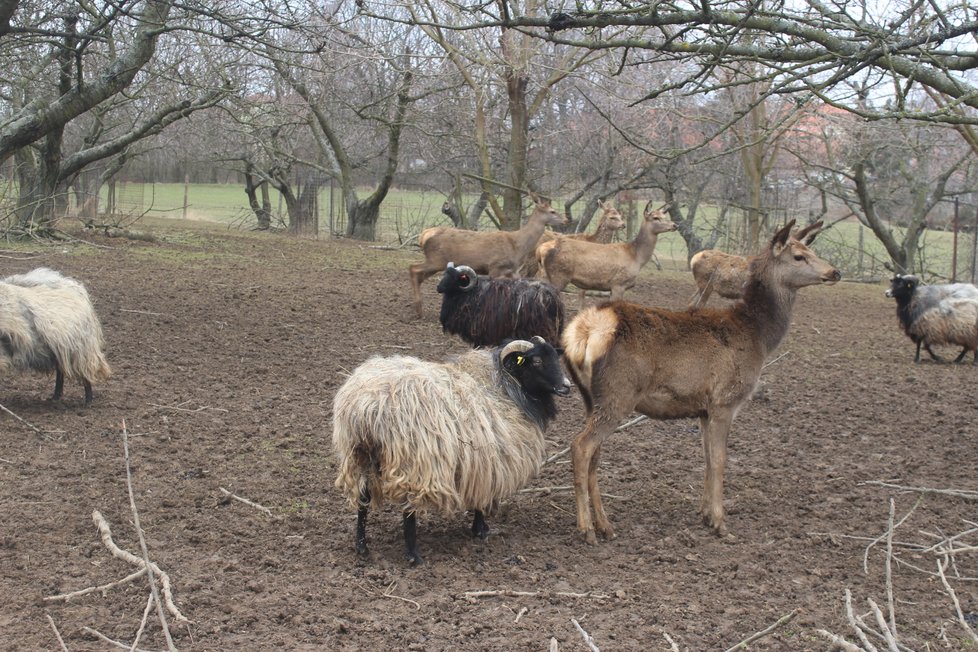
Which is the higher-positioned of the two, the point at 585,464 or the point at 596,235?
the point at 596,235

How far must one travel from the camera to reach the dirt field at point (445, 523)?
4312 millimetres

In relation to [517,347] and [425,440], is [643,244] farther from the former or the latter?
[425,440]

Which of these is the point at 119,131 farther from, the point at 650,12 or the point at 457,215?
the point at 650,12

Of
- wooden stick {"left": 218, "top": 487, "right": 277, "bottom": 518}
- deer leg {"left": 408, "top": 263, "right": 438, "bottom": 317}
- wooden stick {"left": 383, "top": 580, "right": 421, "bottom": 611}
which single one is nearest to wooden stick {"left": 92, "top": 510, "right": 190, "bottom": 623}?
wooden stick {"left": 218, "top": 487, "right": 277, "bottom": 518}

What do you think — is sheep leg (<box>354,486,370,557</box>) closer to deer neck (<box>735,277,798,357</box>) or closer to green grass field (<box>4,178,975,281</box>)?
deer neck (<box>735,277,798,357</box>)

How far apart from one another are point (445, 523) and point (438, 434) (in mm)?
920

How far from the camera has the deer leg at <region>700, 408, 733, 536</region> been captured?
567 cm

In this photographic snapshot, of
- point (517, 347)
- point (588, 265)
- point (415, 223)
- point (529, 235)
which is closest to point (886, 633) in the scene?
point (517, 347)

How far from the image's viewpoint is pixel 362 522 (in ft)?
16.8

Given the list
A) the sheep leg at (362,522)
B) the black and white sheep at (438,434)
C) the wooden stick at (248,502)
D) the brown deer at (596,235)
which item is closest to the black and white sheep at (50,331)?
the wooden stick at (248,502)

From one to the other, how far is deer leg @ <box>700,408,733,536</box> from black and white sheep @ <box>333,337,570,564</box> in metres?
0.98

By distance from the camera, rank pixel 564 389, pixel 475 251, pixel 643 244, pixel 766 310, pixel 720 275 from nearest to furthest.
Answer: pixel 564 389
pixel 766 310
pixel 475 251
pixel 643 244
pixel 720 275

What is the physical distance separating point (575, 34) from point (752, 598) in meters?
16.1

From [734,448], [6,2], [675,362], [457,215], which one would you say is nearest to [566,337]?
[675,362]
